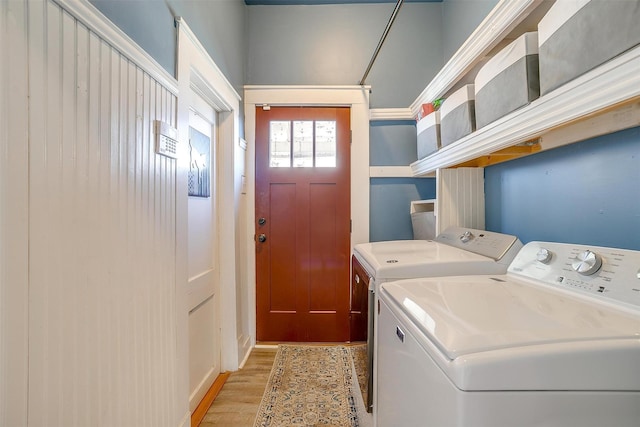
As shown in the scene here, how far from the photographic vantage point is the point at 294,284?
2492 mm

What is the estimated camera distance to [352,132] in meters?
2.48

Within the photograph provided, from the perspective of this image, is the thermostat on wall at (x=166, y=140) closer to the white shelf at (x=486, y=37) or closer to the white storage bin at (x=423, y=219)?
the white shelf at (x=486, y=37)

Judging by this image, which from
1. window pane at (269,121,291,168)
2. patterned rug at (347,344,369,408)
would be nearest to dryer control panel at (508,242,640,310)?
patterned rug at (347,344,369,408)

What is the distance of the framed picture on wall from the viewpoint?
65.7 inches

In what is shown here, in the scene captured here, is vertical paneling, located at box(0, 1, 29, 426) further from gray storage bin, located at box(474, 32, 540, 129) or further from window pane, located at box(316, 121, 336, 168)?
window pane, located at box(316, 121, 336, 168)

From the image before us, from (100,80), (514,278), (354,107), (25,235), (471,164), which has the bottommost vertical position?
(514,278)

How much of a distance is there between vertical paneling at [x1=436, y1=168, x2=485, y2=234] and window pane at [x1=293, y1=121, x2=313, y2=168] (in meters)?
1.10

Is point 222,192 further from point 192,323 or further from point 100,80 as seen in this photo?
point 100,80

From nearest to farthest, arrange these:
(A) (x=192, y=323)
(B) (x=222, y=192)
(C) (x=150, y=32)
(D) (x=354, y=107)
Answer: (C) (x=150, y=32)
(A) (x=192, y=323)
(B) (x=222, y=192)
(D) (x=354, y=107)

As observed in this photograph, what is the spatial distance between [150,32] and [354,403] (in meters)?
2.15

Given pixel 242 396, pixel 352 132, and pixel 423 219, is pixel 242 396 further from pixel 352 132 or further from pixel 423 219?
pixel 352 132

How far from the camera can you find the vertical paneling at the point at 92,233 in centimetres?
70

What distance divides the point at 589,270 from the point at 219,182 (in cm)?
200

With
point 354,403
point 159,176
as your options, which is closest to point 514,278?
point 354,403
